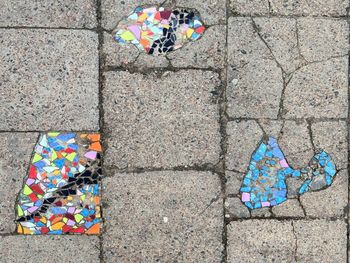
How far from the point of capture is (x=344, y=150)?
2980mm

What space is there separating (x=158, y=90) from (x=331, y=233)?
1418 millimetres

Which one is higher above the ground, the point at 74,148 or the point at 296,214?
the point at 74,148

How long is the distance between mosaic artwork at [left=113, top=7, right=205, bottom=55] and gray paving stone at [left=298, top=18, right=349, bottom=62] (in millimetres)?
675

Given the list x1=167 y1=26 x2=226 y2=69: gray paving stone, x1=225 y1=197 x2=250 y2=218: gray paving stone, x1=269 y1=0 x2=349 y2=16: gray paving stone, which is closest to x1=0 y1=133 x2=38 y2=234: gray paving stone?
x1=167 y1=26 x2=226 y2=69: gray paving stone

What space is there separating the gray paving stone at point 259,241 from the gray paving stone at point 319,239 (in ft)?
0.23

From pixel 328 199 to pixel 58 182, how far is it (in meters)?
1.70

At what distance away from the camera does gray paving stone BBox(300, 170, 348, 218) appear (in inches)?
117

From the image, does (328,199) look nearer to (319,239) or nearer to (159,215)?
(319,239)

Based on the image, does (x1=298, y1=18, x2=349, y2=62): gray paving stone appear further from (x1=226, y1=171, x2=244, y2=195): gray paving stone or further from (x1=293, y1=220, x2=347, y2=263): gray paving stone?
(x1=293, y1=220, x2=347, y2=263): gray paving stone

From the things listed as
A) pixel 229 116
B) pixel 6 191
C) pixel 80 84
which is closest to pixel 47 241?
pixel 6 191

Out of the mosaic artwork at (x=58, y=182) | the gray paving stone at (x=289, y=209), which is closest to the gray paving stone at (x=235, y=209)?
the gray paving stone at (x=289, y=209)

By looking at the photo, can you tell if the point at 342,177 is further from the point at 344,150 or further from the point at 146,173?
the point at 146,173

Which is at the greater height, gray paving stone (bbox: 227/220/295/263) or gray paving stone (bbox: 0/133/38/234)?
gray paving stone (bbox: 0/133/38/234)

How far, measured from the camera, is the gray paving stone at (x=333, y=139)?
117 inches
